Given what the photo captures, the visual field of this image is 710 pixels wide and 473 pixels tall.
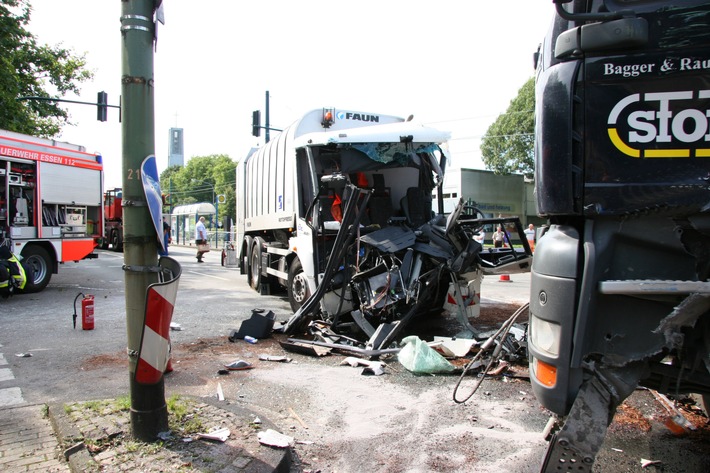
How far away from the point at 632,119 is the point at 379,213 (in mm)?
6342

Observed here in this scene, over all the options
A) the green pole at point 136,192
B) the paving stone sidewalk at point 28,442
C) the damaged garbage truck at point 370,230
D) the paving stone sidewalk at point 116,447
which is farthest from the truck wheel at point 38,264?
the green pole at point 136,192

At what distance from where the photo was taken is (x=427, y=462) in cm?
335

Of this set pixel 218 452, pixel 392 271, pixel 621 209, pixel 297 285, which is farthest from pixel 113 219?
pixel 621 209

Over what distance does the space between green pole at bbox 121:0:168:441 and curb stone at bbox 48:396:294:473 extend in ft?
1.04

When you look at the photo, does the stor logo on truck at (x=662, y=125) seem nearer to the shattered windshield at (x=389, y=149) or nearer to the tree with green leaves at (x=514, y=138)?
the shattered windshield at (x=389, y=149)

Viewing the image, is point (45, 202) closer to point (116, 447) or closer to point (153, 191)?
point (153, 191)

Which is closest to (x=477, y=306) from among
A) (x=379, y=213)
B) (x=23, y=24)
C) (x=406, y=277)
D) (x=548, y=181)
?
(x=406, y=277)

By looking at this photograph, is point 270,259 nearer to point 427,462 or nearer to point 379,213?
point 379,213

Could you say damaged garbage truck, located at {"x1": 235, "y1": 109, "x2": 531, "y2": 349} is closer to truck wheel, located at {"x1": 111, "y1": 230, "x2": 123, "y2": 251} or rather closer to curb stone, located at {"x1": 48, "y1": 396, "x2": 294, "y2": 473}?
curb stone, located at {"x1": 48, "y1": 396, "x2": 294, "y2": 473}

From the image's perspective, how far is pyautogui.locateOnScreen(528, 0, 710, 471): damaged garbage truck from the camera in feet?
7.70

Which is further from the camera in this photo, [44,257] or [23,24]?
[23,24]

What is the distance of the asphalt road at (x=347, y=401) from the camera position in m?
3.42

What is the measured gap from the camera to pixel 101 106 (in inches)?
733

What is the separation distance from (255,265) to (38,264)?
498cm
